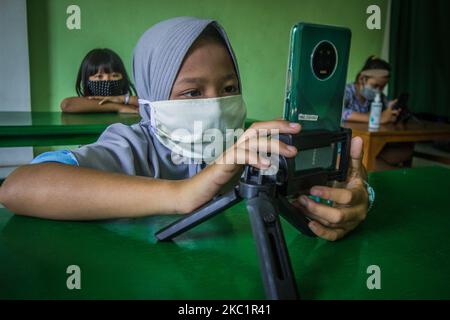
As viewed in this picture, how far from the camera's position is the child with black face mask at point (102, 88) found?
240 centimetres

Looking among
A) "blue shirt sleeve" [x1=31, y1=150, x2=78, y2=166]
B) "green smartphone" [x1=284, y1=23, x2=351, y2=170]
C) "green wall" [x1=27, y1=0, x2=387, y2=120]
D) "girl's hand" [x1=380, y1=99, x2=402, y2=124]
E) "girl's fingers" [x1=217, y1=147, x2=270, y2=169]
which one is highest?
"green wall" [x1=27, y1=0, x2=387, y2=120]

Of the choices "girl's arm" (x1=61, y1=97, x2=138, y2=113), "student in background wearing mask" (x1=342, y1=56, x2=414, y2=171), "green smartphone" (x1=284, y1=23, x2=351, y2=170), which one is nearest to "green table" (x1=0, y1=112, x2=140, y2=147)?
"girl's arm" (x1=61, y1=97, x2=138, y2=113)

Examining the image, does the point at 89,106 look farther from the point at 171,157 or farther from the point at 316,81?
the point at 316,81

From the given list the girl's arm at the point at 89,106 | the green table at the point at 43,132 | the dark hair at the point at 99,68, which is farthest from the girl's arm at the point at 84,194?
the dark hair at the point at 99,68

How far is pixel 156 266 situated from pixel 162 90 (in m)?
→ 0.49

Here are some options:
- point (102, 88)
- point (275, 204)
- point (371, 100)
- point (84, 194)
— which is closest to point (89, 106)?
point (102, 88)

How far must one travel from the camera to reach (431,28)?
15.5 ft

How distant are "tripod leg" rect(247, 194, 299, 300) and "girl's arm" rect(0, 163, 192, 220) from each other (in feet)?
0.60

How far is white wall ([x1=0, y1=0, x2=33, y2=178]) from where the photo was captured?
3162mm

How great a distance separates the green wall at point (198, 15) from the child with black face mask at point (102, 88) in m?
0.32

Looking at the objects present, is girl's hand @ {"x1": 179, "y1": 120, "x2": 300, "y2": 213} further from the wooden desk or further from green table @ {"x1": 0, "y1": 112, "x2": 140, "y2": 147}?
the wooden desk

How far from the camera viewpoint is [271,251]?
45cm

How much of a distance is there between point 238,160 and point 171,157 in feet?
1.47
